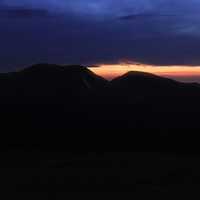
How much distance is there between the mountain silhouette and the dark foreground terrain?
0.06 m

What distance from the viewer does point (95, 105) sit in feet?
132

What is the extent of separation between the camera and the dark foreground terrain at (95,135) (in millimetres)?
16656

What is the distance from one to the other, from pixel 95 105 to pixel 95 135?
938cm

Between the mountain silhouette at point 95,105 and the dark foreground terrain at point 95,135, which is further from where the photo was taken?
the mountain silhouette at point 95,105

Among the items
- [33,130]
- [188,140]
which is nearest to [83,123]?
[33,130]

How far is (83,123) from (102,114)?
3098mm

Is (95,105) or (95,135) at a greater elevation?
(95,105)

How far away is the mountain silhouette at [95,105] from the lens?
32250 millimetres

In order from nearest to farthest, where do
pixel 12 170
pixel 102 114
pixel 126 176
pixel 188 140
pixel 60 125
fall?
pixel 126 176 < pixel 12 170 < pixel 188 140 < pixel 60 125 < pixel 102 114

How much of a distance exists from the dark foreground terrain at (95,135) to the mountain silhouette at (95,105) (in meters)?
0.06

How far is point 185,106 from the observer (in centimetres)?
4012

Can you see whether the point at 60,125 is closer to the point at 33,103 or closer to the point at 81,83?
the point at 33,103

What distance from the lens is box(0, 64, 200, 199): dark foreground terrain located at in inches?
656

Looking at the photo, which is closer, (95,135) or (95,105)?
(95,135)
